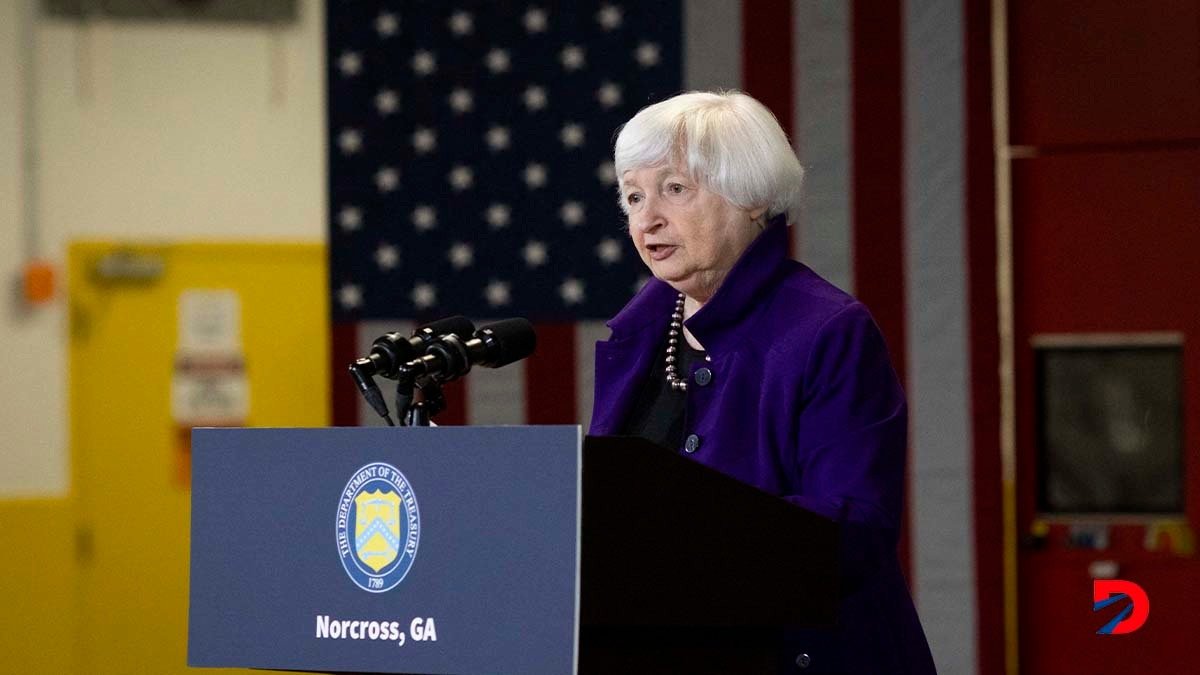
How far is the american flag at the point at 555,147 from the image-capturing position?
4.88 meters

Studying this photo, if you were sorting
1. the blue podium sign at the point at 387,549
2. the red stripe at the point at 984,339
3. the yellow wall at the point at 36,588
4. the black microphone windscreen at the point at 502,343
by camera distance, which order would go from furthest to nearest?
the yellow wall at the point at 36,588 < the red stripe at the point at 984,339 < the black microphone windscreen at the point at 502,343 < the blue podium sign at the point at 387,549

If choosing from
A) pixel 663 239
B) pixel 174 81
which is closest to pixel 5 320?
pixel 174 81

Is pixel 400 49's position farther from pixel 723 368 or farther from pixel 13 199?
pixel 723 368

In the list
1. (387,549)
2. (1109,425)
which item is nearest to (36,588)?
(1109,425)

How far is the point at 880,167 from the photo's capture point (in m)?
4.88

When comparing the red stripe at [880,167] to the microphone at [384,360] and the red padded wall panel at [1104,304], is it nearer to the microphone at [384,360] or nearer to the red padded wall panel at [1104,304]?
the red padded wall panel at [1104,304]

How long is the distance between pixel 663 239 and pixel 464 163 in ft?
10.8

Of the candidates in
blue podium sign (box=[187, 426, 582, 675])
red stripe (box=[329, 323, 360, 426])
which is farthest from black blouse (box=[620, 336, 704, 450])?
red stripe (box=[329, 323, 360, 426])

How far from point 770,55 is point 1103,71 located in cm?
106

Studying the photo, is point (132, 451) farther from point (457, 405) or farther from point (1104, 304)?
point (1104, 304)

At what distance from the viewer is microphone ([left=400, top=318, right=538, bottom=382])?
1.65m

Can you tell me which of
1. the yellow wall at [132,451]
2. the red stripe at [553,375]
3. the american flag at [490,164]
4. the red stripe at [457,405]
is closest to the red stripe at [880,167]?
the american flag at [490,164]

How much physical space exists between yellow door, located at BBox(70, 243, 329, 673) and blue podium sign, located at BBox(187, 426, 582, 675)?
5640mm

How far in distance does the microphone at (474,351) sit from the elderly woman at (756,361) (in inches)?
9.3
